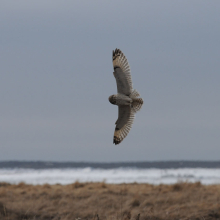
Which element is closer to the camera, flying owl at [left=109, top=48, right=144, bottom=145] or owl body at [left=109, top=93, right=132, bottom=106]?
owl body at [left=109, top=93, right=132, bottom=106]

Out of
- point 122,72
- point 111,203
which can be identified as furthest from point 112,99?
point 111,203

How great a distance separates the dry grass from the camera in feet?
32.2

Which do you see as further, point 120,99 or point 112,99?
point 120,99

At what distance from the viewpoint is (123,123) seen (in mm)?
6871

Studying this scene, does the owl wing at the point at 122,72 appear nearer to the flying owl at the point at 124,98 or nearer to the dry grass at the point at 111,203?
the flying owl at the point at 124,98

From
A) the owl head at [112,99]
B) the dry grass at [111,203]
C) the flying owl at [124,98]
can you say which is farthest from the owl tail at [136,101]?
the dry grass at [111,203]

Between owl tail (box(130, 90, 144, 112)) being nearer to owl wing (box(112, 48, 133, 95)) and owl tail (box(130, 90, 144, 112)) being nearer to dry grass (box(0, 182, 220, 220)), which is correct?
owl wing (box(112, 48, 133, 95))

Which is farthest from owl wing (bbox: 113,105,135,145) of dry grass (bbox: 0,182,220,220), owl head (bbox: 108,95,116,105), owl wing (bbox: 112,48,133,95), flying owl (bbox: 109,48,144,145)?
dry grass (bbox: 0,182,220,220)

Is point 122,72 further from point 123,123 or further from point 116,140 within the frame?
point 116,140

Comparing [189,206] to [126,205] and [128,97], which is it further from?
[128,97]

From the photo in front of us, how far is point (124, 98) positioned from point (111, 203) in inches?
242

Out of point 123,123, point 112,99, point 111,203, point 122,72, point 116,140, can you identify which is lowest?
point 111,203

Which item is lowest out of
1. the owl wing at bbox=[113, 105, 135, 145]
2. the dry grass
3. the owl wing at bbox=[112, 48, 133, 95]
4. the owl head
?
the dry grass

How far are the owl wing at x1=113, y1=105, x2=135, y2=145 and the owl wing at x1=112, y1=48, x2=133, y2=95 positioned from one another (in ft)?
1.36
